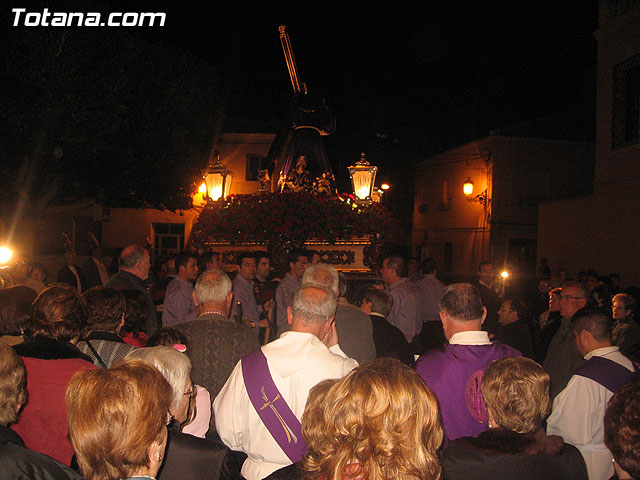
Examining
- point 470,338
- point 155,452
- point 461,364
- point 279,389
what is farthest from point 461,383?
point 155,452

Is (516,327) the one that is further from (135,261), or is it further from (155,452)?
(155,452)

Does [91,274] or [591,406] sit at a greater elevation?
[91,274]

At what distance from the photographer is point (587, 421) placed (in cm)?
331

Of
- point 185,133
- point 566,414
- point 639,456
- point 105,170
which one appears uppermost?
point 185,133

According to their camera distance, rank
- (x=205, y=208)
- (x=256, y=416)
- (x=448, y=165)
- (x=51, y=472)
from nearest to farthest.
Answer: (x=51, y=472), (x=256, y=416), (x=205, y=208), (x=448, y=165)

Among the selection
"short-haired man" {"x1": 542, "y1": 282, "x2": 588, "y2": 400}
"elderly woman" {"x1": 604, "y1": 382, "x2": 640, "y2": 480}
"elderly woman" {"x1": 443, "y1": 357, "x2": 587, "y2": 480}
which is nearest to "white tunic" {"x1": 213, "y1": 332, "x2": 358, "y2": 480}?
"elderly woman" {"x1": 443, "y1": 357, "x2": 587, "y2": 480}

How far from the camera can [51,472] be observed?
6.15ft

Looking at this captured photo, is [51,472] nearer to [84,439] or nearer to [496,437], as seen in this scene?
[84,439]

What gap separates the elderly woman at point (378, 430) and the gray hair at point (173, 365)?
3.28ft

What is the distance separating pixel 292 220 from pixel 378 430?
630cm

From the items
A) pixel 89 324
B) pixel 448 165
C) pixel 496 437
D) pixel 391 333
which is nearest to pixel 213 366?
pixel 89 324

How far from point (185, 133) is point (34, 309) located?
13.8m

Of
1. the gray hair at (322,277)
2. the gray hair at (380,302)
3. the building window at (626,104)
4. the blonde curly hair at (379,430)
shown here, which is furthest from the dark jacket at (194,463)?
the building window at (626,104)

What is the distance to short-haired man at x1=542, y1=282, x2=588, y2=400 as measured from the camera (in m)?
4.38
